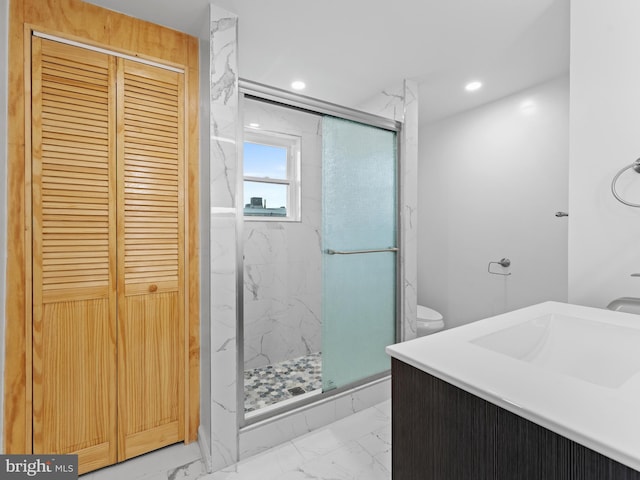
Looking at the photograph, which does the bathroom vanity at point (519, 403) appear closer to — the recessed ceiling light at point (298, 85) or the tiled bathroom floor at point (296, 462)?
the tiled bathroom floor at point (296, 462)

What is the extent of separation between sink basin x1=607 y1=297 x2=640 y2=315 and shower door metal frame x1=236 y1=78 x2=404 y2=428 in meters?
1.25

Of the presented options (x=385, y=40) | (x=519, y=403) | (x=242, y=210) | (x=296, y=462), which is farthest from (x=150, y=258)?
(x=385, y=40)

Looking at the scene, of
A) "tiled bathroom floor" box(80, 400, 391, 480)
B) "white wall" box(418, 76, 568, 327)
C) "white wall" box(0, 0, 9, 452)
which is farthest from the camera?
"white wall" box(418, 76, 568, 327)

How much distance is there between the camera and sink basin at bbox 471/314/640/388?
88 cm

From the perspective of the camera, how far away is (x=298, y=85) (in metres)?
2.34

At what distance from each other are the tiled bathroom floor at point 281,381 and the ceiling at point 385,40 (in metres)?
2.19

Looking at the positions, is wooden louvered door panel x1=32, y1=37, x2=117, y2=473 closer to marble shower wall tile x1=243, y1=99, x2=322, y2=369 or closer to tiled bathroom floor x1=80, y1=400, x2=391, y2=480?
tiled bathroom floor x1=80, y1=400, x2=391, y2=480

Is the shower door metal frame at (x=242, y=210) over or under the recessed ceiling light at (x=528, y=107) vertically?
under

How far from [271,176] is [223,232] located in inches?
50.0

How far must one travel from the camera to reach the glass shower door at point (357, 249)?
6.89 ft

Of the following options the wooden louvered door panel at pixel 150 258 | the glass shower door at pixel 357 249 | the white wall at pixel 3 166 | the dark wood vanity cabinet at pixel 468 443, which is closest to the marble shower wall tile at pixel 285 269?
the glass shower door at pixel 357 249

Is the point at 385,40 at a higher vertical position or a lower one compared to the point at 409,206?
higher

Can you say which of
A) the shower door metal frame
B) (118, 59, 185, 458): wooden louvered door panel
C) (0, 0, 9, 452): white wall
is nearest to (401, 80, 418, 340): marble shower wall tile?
the shower door metal frame

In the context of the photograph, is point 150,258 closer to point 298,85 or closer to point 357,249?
point 357,249
